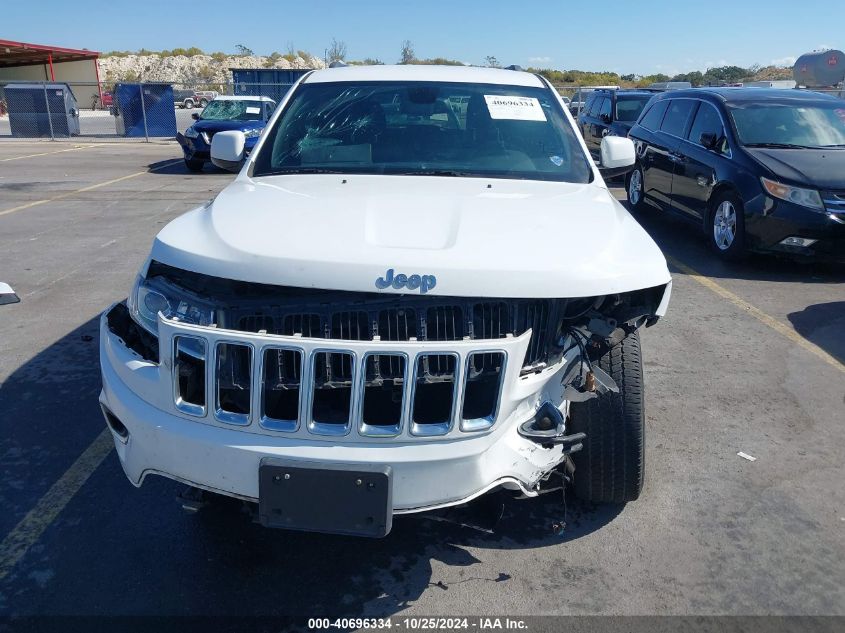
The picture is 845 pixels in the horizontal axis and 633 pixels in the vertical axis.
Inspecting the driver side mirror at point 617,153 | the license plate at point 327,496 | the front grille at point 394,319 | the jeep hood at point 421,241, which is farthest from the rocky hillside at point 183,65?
the license plate at point 327,496

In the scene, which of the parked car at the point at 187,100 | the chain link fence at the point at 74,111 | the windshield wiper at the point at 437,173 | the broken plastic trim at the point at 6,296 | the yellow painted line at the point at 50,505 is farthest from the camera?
the parked car at the point at 187,100

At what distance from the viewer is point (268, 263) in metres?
2.36

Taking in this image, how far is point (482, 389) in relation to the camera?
2.47 metres

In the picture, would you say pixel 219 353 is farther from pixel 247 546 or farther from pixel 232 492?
pixel 247 546

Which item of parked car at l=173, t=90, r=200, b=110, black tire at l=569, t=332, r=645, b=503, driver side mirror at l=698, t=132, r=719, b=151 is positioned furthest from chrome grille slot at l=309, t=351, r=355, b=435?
parked car at l=173, t=90, r=200, b=110

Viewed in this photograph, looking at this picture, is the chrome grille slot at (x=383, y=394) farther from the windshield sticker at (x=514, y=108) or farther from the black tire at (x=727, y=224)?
the black tire at (x=727, y=224)

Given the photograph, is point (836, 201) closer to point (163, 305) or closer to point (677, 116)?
point (677, 116)

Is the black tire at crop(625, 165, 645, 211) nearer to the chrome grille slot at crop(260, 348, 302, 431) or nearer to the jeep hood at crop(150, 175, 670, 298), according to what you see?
the jeep hood at crop(150, 175, 670, 298)

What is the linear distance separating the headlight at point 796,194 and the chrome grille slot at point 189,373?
6143mm

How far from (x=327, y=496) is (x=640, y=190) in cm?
876

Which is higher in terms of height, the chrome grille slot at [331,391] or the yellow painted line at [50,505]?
the chrome grille slot at [331,391]

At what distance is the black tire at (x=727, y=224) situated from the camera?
7234mm

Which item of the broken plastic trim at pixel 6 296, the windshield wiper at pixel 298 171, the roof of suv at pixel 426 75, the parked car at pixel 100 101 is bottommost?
the parked car at pixel 100 101

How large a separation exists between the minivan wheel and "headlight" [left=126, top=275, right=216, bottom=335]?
616cm
